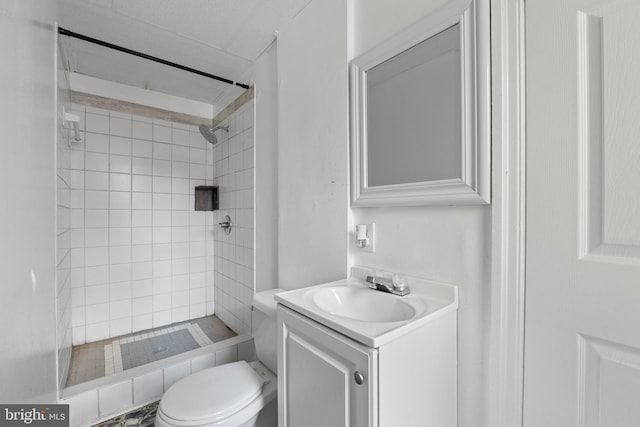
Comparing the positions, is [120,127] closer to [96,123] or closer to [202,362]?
[96,123]

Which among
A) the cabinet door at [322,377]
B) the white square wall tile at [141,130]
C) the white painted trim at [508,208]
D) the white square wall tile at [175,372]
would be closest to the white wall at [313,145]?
the cabinet door at [322,377]

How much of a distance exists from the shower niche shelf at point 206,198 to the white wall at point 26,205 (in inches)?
57.2

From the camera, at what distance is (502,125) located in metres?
0.80

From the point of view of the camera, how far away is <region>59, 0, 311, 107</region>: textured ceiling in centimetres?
150

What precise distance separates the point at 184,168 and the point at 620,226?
294 cm

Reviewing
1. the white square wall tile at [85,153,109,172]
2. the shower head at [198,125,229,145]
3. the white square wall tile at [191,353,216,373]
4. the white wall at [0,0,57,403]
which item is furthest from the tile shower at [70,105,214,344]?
the white wall at [0,0,57,403]

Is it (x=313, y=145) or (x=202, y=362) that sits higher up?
(x=313, y=145)

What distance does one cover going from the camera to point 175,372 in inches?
68.9

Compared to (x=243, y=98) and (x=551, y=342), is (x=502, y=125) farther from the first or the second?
(x=243, y=98)

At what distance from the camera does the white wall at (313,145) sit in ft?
4.18

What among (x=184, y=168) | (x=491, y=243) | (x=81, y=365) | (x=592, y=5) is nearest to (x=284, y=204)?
(x=491, y=243)

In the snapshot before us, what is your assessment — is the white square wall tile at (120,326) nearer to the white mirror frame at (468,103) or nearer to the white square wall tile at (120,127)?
the white square wall tile at (120,127)

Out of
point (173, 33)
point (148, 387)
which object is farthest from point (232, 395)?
point (173, 33)

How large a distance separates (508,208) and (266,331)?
123cm
